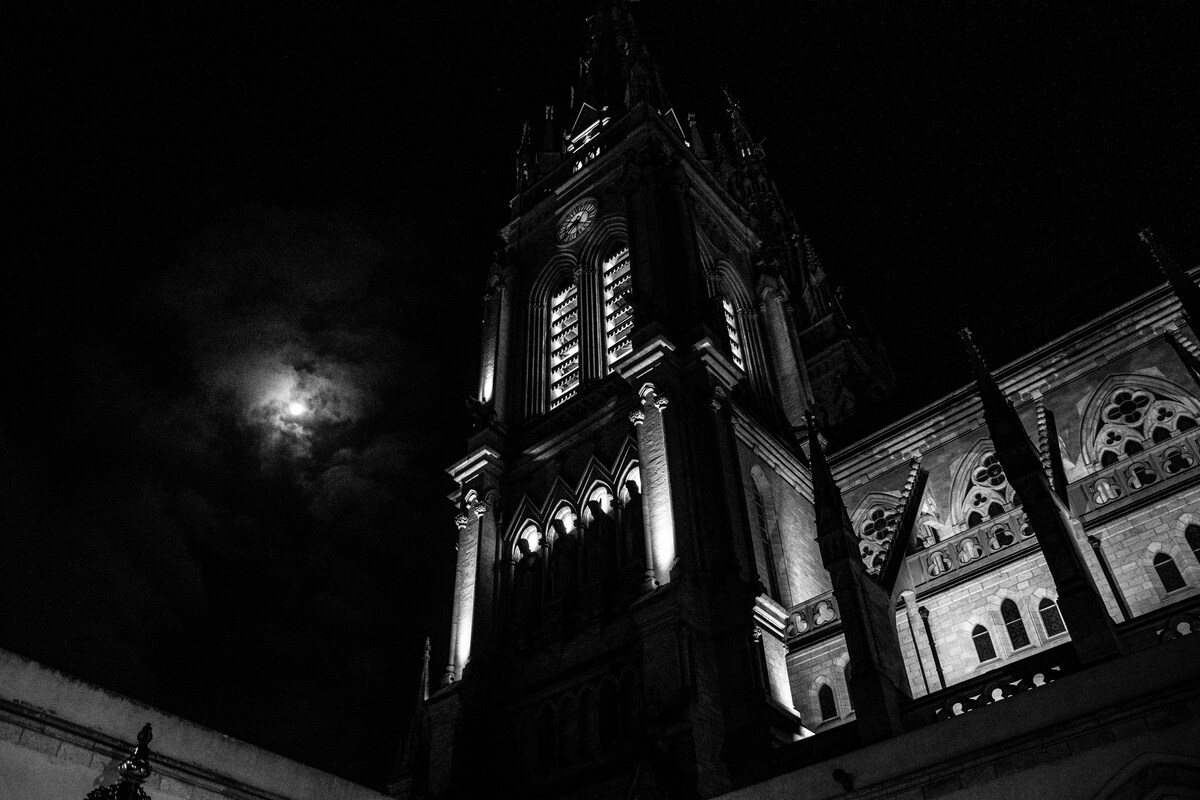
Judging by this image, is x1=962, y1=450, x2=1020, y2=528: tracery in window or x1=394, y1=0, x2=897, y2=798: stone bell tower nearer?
x1=394, y1=0, x2=897, y2=798: stone bell tower

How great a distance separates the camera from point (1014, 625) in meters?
21.1

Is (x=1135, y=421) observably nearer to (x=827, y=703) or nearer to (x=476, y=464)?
(x=827, y=703)

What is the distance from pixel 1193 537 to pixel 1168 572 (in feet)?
3.01

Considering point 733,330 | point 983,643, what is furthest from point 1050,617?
point 733,330

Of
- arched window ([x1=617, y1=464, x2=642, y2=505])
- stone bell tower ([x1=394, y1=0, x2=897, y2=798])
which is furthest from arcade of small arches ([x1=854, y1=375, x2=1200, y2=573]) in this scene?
arched window ([x1=617, y1=464, x2=642, y2=505])

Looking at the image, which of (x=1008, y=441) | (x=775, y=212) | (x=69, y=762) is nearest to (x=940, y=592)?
(x=1008, y=441)

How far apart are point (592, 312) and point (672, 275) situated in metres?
3.49

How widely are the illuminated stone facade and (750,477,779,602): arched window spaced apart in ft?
0.30

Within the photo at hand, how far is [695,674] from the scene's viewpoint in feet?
66.3

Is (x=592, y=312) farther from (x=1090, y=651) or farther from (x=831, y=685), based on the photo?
(x=1090, y=651)

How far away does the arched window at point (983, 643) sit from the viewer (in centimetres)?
2111

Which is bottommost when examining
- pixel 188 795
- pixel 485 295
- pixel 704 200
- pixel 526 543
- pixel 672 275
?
pixel 188 795

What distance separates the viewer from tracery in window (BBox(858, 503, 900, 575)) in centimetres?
2614

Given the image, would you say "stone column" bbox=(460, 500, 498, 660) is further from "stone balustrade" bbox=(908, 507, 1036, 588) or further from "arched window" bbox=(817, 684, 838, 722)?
"stone balustrade" bbox=(908, 507, 1036, 588)
